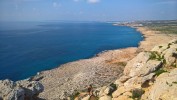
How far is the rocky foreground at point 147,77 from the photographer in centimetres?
2714

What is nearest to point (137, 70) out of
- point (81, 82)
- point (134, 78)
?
point (134, 78)

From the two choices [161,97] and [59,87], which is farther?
[59,87]

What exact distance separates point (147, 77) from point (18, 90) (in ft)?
49.8

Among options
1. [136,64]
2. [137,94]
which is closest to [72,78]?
[136,64]

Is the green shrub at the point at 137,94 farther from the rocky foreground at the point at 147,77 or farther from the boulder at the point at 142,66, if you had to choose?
the boulder at the point at 142,66

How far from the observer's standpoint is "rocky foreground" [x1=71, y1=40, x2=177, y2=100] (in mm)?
27141

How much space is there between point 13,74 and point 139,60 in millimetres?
65091

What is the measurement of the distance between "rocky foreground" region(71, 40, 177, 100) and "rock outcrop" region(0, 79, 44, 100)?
26.4 ft

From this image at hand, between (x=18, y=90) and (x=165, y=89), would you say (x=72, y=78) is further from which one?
(x=165, y=89)

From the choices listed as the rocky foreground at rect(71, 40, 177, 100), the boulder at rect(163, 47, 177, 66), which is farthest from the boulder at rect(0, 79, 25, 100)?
the boulder at rect(163, 47, 177, 66)

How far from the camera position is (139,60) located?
112ft

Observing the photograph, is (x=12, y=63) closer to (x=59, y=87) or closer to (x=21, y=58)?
(x=21, y=58)

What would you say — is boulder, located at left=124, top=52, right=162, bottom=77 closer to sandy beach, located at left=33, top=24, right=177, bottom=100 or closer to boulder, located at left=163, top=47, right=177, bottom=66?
boulder, located at left=163, top=47, right=177, bottom=66

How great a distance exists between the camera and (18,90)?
30.1m
